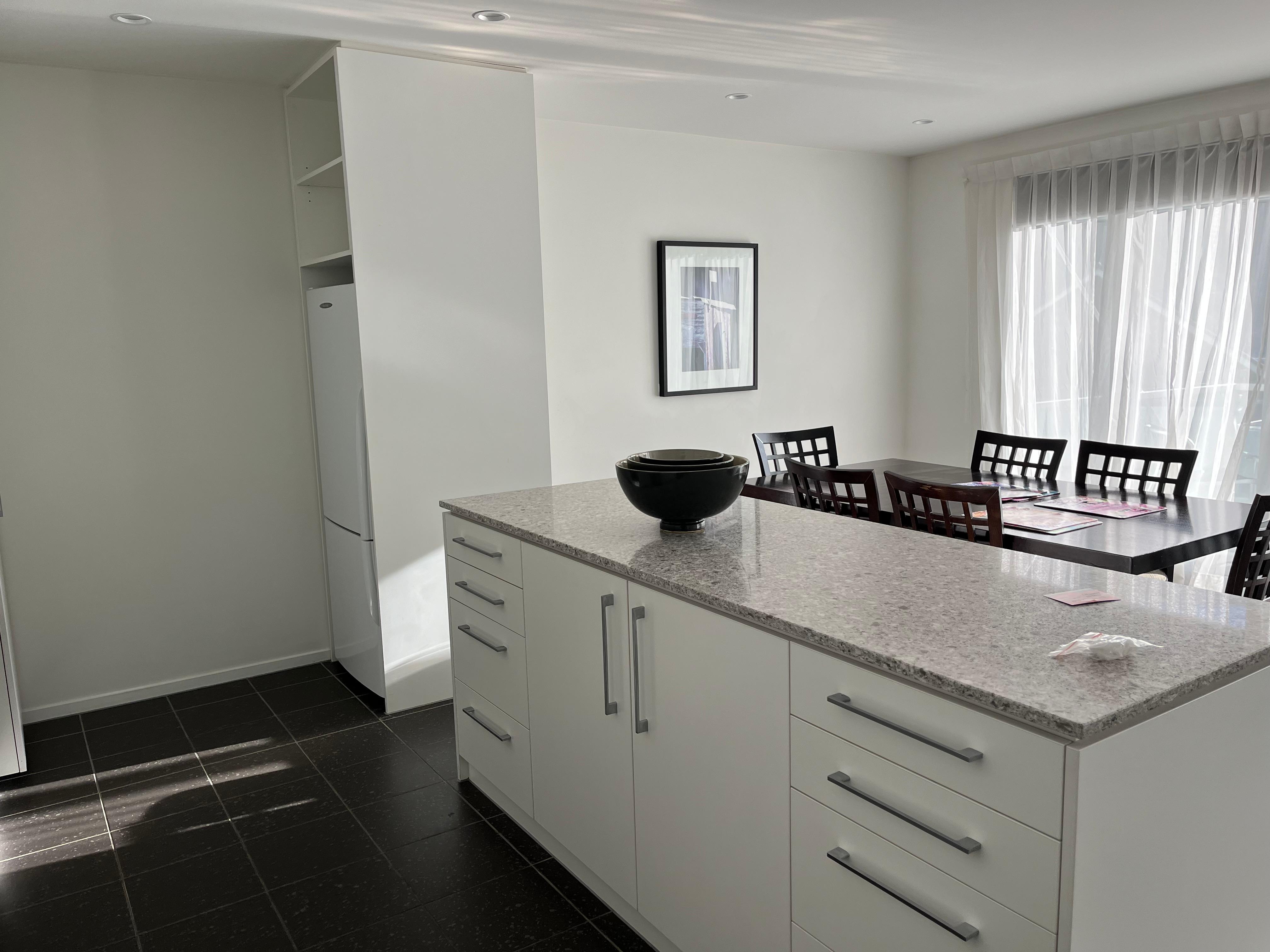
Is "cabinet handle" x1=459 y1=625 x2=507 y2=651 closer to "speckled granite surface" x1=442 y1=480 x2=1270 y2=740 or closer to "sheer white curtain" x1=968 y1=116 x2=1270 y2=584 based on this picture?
"speckled granite surface" x1=442 y1=480 x2=1270 y2=740

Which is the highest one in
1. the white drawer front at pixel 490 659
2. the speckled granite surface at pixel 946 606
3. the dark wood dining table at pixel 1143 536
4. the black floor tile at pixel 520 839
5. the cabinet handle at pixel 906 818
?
the speckled granite surface at pixel 946 606

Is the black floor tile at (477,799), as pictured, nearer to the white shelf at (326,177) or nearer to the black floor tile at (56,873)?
the black floor tile at (56,873)

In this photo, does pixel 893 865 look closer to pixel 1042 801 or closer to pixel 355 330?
pixel 1042 801

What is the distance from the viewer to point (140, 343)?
3.71m

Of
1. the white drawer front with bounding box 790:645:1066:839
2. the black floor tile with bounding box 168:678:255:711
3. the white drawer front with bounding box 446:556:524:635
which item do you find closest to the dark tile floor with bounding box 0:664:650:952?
the black floor tile with bounding box 168:678:255:711

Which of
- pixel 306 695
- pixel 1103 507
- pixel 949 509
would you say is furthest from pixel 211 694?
pixel 1103 507

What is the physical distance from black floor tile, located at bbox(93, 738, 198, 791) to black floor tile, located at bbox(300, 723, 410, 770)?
41 cm

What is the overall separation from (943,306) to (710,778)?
15.2ft

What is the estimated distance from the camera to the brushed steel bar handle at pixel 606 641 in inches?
81.6

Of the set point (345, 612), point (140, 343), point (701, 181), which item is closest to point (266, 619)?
point (345, 612)

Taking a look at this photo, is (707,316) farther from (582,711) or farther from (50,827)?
(50,827)

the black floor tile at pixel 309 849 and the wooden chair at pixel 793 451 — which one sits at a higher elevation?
the wooden chair at pixel 793 451

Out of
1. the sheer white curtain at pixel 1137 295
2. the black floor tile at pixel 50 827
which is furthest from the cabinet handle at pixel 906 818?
the sheer white curtain at pixel 1137 295

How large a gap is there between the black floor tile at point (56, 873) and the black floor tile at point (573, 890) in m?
1.19
